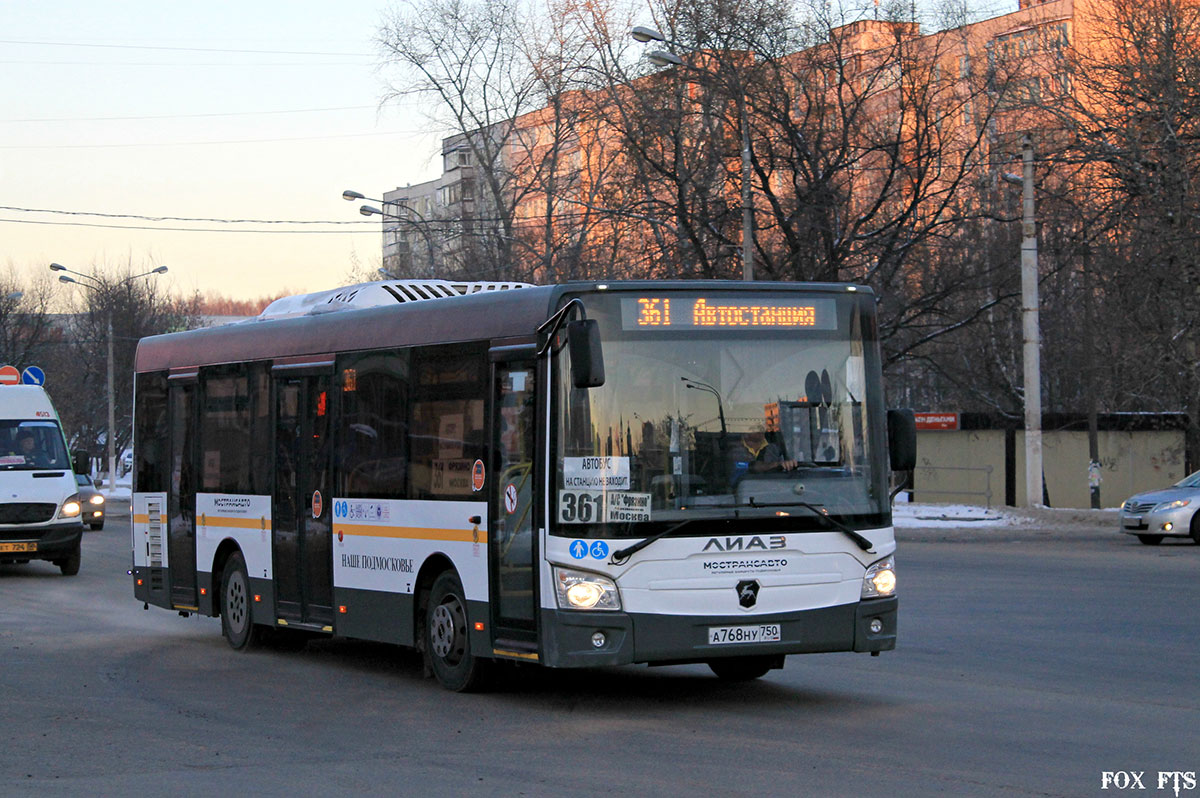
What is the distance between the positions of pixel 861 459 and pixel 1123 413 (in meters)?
36.6

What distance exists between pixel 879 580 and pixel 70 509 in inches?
622

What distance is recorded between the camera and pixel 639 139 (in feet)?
112

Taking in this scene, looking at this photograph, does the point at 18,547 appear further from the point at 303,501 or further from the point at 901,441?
the point at 901,441

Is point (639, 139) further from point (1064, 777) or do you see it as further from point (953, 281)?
point (1064, 777)

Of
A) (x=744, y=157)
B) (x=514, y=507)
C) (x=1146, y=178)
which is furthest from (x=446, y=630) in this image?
(x=1146, y=178)

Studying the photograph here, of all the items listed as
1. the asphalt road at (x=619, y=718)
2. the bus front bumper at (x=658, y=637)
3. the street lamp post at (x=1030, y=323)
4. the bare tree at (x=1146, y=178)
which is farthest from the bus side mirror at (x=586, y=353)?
the bare tree at (x=1146, y=178)

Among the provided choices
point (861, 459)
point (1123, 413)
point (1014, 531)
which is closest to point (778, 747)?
point (861, 459)

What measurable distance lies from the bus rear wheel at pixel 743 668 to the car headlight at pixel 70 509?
46.5ft

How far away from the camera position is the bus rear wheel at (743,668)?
11.1m

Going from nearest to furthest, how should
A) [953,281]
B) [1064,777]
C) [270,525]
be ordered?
[1064,777] < [270,525] < [953,281]

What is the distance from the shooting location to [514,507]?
1003 centimetres

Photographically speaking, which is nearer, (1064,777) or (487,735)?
(1064,777)

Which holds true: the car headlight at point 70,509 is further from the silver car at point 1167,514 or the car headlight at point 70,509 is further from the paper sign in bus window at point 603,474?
the silver car at point 1167,514

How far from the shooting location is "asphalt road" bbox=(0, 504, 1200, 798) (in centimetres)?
775
